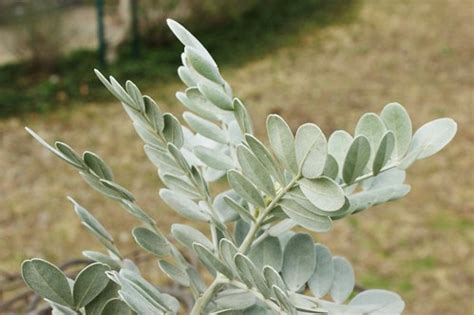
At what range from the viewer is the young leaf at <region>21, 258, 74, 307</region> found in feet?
1.52

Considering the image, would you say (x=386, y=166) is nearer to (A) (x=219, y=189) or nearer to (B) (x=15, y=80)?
(A) (x=219, y=189)

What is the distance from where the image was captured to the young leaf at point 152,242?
53 cm

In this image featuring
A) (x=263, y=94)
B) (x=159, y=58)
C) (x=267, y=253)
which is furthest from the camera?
(x=159, y=58)

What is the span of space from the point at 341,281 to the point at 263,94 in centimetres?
365

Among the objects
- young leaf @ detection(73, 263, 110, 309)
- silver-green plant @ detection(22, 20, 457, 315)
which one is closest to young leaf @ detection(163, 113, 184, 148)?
silver-green plant @ detection(22, 20, 457, 315)

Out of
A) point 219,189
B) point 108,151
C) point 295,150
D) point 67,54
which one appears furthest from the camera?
point 67,54

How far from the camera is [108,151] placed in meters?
3.49

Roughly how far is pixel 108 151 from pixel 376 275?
1.54 m

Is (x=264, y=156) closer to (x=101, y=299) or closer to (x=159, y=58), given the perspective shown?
(x=101, y=299)

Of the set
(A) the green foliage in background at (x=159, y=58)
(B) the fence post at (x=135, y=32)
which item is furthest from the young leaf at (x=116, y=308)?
(B) the fence post at (x=135, y=32)

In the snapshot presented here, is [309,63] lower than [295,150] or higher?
lower

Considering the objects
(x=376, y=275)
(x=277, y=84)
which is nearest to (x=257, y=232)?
(x=376, y=275)

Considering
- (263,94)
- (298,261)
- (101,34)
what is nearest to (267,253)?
(298,261)

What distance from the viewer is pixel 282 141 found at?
469mm
